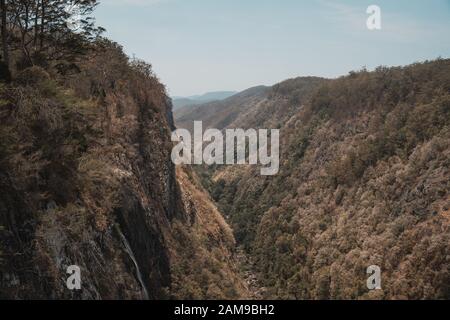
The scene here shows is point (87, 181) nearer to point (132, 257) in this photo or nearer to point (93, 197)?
point (93, 197)

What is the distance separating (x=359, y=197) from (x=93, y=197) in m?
31.0

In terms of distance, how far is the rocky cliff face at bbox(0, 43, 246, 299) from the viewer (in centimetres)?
1391

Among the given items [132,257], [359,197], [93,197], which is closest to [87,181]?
[93,197]

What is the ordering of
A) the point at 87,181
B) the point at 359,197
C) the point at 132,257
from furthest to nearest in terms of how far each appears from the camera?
1. the point at 359,197
2. the point at 132,257
3. the point at 87,181

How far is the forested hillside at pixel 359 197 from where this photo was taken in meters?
32.0

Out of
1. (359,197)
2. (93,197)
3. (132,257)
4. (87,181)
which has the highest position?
(87,181)

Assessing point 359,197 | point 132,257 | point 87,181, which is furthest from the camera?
point 359,197

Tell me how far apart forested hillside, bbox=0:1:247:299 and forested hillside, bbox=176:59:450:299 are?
9.55 metres

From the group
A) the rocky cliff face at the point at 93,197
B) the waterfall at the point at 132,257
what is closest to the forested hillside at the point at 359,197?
the rocky cliff face at the point at 93,197

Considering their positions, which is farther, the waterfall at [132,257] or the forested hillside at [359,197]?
the forested hillside at [359,197]

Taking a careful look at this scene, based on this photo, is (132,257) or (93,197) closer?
(93,197)

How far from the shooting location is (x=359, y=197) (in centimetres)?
4278

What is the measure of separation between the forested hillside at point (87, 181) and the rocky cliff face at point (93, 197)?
49 millimetres

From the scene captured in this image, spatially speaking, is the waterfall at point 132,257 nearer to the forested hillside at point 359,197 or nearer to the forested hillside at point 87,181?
the forested hillside at point 87,181
